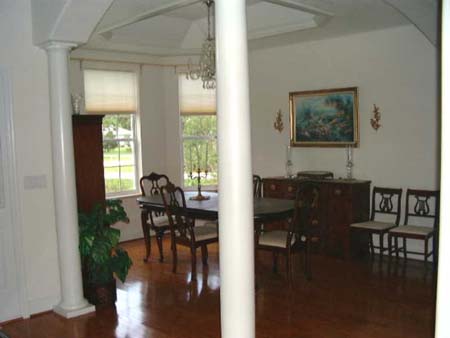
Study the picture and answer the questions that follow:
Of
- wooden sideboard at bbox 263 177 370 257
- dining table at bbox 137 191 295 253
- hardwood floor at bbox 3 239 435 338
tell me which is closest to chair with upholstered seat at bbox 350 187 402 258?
wooden sideboard at bbox 263 177 370 257

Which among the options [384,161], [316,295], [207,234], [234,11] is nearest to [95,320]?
[207,234]

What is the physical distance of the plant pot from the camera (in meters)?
4.48

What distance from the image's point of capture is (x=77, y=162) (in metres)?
5.04

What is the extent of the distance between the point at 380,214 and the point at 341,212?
0.57 meters

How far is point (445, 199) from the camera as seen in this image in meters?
1.60

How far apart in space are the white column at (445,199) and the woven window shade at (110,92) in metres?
5.76

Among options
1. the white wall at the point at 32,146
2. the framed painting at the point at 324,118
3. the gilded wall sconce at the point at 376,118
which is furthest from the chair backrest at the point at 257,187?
the white wall at the point at 32,146

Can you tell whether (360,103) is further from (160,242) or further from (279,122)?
(160,242)

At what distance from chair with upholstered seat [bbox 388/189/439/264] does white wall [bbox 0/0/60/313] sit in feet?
11.9

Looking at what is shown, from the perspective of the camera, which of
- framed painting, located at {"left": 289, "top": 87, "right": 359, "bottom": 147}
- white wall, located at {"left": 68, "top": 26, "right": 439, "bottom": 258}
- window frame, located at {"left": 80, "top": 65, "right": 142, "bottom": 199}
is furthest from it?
window frame, located at {"left": 80, "top": 65, "right": 142, "bottom": 199}

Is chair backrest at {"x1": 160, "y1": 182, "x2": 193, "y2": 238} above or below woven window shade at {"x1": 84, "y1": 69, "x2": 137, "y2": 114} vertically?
below

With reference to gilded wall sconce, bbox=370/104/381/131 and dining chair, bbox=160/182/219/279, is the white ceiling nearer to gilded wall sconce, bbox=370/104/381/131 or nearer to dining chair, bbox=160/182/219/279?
gilded wall sconce, bbox=370/104/381/131

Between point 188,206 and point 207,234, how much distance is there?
1.21 feet

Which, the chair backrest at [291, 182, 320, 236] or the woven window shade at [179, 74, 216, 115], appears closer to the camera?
the chair backrest at [291, 182, 320, 236]
